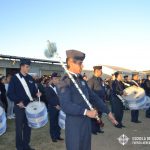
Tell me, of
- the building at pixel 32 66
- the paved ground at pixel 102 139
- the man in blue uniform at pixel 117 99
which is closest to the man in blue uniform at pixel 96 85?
the paved ground at pixel 102 139

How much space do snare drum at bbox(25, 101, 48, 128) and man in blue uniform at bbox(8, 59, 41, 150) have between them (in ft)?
0.42

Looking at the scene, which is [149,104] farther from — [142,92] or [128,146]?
[128,146]

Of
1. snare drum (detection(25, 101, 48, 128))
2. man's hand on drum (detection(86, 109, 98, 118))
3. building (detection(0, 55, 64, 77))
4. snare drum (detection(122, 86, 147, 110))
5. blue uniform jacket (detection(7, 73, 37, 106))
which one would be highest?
man's hand on drum (detection(86, 109, 98, 118))

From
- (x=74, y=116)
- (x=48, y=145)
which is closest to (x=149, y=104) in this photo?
(x=48, y=145)

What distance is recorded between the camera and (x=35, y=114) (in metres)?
6.41

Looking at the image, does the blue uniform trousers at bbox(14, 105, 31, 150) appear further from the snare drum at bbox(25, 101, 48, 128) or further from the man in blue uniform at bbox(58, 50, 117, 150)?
the man in blue uniform at bbox(58, 50, 117, 150)

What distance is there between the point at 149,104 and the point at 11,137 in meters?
6.07

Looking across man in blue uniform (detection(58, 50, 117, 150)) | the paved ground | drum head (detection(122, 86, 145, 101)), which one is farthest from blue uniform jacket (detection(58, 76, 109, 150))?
drum head (detection(122, 86, 145, 101))

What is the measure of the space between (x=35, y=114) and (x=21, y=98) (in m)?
0.48

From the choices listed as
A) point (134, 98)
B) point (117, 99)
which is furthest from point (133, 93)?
point (117, 99)

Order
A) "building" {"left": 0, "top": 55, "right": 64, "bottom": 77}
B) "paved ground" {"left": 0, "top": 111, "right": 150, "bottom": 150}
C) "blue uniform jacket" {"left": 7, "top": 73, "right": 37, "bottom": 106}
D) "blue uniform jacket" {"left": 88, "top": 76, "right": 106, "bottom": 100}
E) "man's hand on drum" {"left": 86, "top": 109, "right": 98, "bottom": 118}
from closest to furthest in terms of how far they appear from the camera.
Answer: "man's hand on drum" {"left": 86, "top": 109, "right": 98, "bottom": 118} < "blue uniform jacket" {"left": 7, "top": 73, "right": 37, "bottom": 106} < "paved ground" {"left": 0, "top": 111, "right": 150, "bottom": 150} < "blue uniform jacket" {"left": 88, "top": 76, "right": 106, "bottom": 100} < "building" {"left": 0, "top": 55, "right": 64, "bottom": 77}

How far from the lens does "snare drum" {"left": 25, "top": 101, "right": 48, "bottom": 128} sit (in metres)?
6.38

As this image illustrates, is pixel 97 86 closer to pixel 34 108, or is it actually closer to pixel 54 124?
pixel 54 124

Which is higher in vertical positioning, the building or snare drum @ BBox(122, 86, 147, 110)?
snare drum @ BBox(122, 86, 147, 110)
